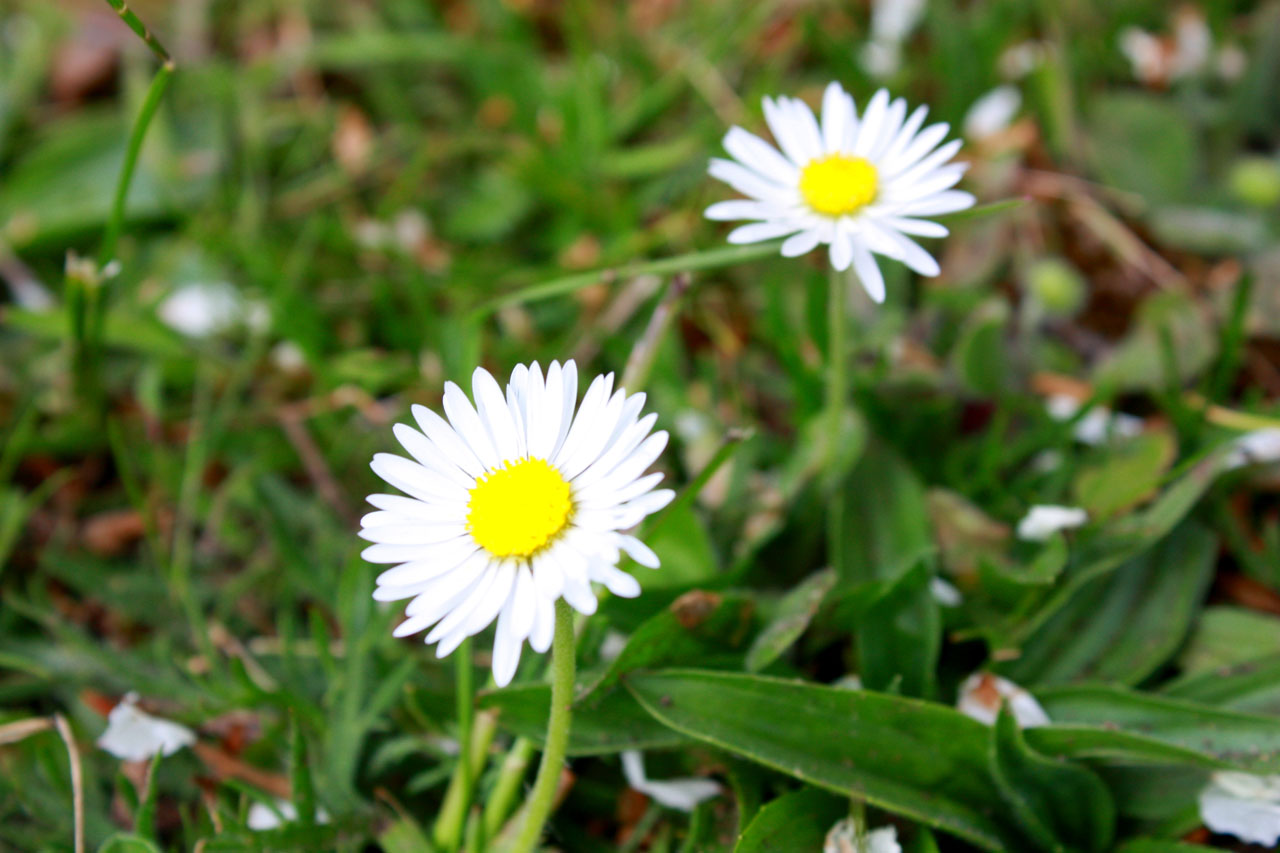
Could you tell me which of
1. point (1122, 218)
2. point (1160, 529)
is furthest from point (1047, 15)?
point (1160, 529)

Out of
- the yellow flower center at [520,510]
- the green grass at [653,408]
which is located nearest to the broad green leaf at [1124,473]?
the green grass at [653,408]

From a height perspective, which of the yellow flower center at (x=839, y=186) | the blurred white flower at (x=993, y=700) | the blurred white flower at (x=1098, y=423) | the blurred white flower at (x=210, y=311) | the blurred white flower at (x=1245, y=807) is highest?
the yellow flower center at (x=839, y=186)

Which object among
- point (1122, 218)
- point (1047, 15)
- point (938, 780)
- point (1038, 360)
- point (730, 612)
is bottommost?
point (938, 780)

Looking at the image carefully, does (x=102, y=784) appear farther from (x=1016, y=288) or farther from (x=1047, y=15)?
(x=1047, y=15)

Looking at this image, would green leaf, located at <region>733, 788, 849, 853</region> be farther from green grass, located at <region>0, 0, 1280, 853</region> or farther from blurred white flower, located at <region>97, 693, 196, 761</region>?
blurred white flower, located at <region>97, 693, 196, 761</region>

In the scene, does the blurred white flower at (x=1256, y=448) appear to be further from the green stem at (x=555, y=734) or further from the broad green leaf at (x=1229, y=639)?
the green stem at (x=555, y=734)

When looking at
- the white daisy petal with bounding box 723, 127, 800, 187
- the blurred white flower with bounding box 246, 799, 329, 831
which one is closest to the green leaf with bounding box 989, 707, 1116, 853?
the white daisy petal with bounding box 723, 127, 800, 187
